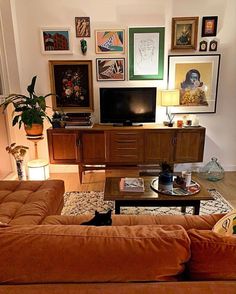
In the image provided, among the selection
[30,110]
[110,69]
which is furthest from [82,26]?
[30,110]

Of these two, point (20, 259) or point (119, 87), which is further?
point (119, 87)

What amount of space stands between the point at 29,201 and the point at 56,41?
7.87 feet

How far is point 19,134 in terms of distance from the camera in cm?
372

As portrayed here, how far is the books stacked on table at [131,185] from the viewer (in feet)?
7.46

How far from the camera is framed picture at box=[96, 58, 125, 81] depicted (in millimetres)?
3531

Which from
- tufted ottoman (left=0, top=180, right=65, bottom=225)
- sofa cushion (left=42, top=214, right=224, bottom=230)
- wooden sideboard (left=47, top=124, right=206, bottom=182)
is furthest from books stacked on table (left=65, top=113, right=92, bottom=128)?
sofa cushion (left=42, top=214, right=224, bottom=230)

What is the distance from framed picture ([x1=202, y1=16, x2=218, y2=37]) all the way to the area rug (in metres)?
2.22

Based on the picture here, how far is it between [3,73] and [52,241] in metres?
3.15

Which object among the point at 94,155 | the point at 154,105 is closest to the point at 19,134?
the point at 94,155

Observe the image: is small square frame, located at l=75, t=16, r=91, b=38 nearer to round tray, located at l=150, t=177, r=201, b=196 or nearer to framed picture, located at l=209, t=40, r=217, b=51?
framed picture, located at l=209, t=40, r=217, b=51

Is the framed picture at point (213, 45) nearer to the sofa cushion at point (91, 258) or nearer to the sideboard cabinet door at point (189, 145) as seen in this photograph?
the sideboard cabinet door at point (189, 145)

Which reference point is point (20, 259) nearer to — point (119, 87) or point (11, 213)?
point (11, 213)

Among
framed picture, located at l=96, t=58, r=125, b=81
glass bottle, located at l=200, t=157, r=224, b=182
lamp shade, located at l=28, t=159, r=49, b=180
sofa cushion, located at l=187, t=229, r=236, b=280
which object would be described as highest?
framed picture, located at l=96, t=58, r=125, b=81

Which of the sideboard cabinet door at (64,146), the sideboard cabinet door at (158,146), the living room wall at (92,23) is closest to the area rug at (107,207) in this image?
the sideboard cabinet door at (64,146)
